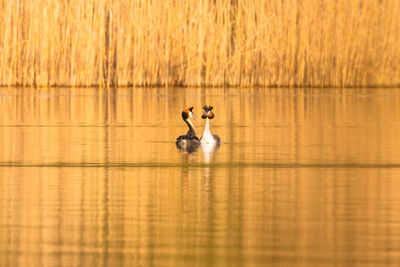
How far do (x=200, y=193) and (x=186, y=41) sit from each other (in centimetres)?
1082

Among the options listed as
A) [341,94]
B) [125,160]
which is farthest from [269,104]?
[125,160]

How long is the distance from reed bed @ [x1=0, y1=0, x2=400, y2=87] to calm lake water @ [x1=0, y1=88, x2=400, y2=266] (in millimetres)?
5605

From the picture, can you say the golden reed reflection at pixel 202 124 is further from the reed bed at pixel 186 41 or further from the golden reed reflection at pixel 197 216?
the golden reed reflection at pixel 197 216

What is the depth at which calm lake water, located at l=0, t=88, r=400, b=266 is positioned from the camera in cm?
336

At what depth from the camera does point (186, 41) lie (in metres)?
15.4

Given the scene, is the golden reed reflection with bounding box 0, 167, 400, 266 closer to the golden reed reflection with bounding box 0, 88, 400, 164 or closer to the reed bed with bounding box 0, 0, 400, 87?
the golden reed reflection with bounding box 0, 88, 400, 164

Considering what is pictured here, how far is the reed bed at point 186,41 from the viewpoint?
15320 mm

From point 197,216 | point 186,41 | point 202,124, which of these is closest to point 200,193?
point 197,216

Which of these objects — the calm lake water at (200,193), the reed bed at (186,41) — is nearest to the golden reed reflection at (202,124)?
the calm lake water at (200,193)

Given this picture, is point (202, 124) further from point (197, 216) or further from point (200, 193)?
point (197, 216)

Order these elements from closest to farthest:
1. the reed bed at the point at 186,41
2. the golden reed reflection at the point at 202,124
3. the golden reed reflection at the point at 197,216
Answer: the golden reed reflection at the point at 197,216
the golden reed reflection at the point at 202,124
the reed bed at the point at 186,41

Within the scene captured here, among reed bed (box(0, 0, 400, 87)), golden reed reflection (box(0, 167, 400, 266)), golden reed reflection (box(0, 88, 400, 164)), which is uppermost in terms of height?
A: reed bed (box(0, 0, 400, 87))

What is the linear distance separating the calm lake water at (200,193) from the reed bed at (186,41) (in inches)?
221

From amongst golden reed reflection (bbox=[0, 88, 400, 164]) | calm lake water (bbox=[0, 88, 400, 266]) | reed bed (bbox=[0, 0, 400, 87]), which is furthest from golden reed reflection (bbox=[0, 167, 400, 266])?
reed bed (bbox=[0, 0, 400, 87])
